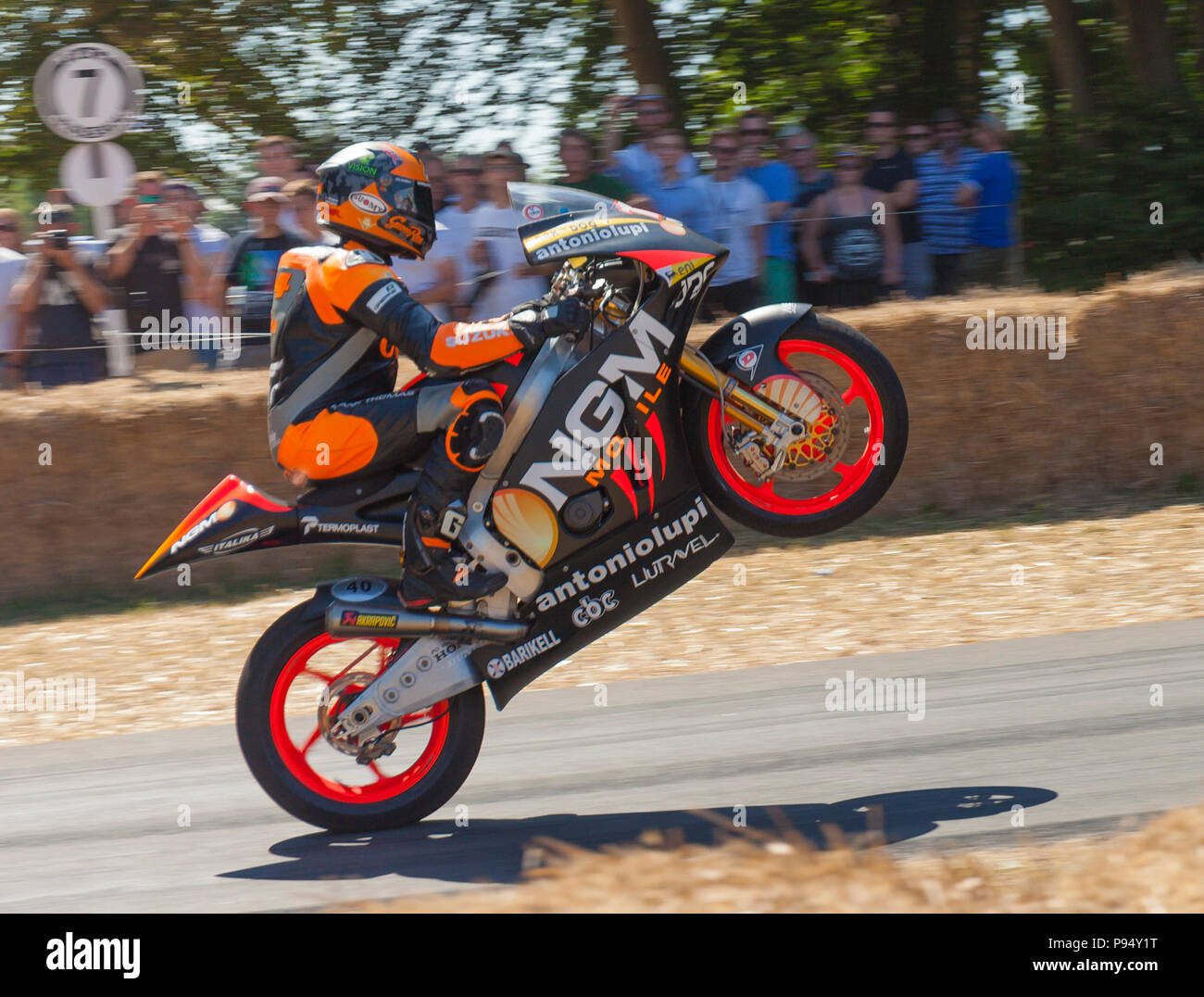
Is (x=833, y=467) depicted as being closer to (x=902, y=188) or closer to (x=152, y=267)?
(x=902, y=188)

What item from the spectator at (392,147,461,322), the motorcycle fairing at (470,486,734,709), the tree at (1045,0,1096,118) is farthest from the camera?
the tree at (1045,0,1096,118)

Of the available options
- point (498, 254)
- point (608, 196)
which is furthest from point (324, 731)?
point (608, 196)

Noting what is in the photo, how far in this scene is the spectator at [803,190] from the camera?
8.89m

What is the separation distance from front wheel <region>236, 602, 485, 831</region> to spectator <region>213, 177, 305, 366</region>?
14.3ft

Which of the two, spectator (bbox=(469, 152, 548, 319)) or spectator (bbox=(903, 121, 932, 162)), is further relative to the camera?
spectator (bbox=(903, 121, 932, 162))

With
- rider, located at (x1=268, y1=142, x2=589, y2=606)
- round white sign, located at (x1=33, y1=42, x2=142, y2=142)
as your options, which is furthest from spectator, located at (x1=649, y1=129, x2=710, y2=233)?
rider, located at (x1=268, y1=142, x2=589, y2=606)

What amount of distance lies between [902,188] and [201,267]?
14.0ft

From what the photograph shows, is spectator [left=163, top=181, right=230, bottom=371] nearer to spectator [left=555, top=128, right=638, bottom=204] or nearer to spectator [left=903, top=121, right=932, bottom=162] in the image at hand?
spectator [left=555, top=128, right=638, bottom=204]

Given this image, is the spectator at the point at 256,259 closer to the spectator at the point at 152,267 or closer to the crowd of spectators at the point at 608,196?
the crowd of spectators at the point at 608,196

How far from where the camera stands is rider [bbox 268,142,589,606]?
4395 mm

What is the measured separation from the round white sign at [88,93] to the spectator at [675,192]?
3092mm

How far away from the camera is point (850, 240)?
9031 millimetres

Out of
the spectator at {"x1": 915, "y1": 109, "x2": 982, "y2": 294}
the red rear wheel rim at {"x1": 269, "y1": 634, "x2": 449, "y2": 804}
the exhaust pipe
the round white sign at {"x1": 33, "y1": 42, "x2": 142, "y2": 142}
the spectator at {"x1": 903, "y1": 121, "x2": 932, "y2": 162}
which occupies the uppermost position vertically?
the round white sign at {"x1": 33, "y1": 42, "x2": 142, "y2": 142}
